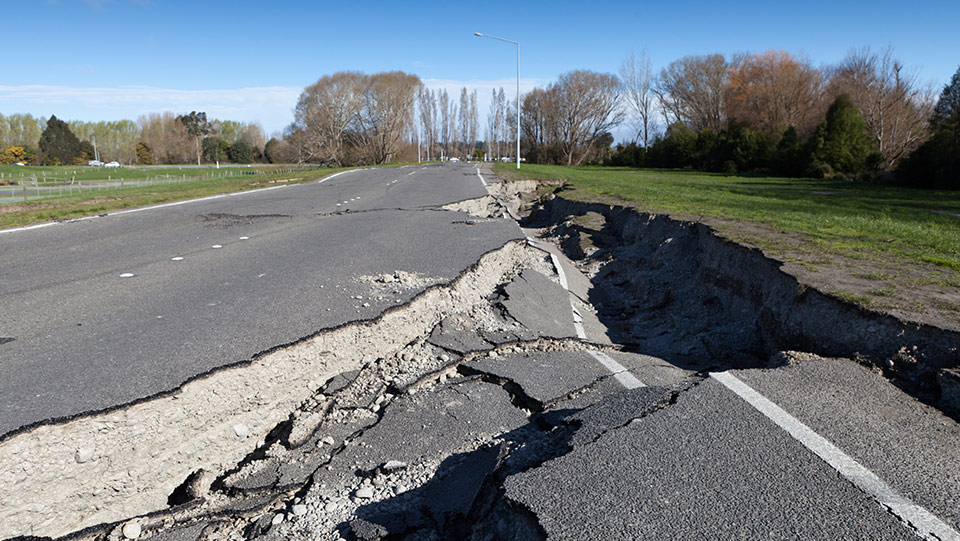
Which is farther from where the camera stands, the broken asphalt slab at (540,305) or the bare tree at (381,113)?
the bare tree at (381,113)

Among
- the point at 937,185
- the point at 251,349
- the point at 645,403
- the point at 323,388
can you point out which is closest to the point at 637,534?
the point at 645,403

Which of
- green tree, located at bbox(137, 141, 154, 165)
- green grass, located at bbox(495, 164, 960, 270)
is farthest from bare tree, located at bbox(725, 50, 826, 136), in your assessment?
green tree, located at bbox(137, 141, 154, 165)

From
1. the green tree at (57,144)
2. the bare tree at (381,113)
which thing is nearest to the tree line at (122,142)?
the green tree at (57,144)

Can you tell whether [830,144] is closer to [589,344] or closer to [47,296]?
[589,344]

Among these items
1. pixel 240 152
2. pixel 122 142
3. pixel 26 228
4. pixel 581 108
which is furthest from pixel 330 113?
pixel 122 142

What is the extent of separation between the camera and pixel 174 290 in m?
5.73

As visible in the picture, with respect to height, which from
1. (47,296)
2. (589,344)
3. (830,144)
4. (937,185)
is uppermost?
(830,144)

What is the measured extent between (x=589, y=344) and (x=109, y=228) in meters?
8.79

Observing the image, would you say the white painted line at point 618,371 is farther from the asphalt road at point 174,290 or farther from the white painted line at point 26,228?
the white painted line at point 26,228

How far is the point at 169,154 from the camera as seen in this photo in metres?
103

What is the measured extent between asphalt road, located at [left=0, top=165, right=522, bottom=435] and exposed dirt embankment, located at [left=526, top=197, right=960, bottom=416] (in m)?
2.14

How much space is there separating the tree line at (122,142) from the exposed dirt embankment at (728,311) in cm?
9878

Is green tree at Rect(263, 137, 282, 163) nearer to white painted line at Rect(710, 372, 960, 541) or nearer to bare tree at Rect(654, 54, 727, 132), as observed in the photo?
bare tree at Rect(654, 54, 727, 132)

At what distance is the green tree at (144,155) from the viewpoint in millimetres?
103900
